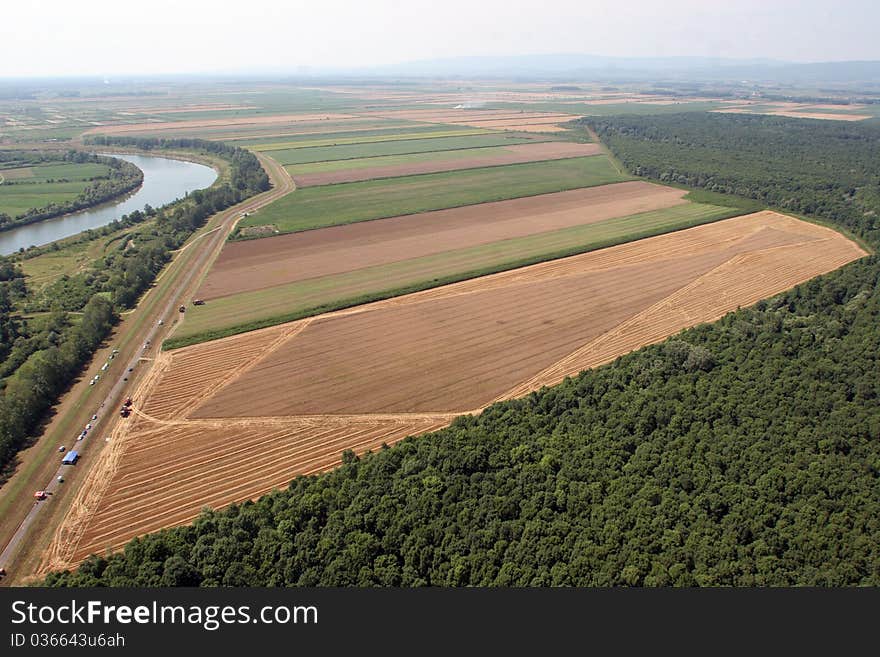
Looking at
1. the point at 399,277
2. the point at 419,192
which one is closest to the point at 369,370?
the point at 399,277

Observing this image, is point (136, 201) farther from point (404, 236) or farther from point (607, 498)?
point (607, 498)

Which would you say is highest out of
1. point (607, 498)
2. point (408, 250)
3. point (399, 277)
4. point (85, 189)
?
point (85, 189)

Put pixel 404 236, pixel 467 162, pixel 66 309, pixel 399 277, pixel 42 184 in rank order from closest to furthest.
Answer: pixel 66 309
pixel 399 277
pixel 404 236
pixel 42 184
pixel 467 162

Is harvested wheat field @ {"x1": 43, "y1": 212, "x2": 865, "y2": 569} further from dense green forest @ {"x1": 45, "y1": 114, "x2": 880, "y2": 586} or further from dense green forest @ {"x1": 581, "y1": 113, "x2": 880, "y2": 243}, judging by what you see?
dense green forest @ {"x1": 581, "y1": 113, "x2": 880, "y2": 243}

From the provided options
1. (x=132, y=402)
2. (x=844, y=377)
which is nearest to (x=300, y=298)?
(x=132, y=402)

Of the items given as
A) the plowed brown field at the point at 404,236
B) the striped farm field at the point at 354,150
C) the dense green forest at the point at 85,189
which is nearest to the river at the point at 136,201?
the dense green forest at the point at 85,189

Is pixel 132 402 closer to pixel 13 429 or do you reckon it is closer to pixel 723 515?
pixel 13 429

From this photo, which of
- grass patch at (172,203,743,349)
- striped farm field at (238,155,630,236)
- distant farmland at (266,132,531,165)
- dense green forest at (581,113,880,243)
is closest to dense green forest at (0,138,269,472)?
grass patch at (172,203,743,349)

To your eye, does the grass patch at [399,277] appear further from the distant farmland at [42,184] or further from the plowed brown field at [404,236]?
the distant farmland at [42,184]
